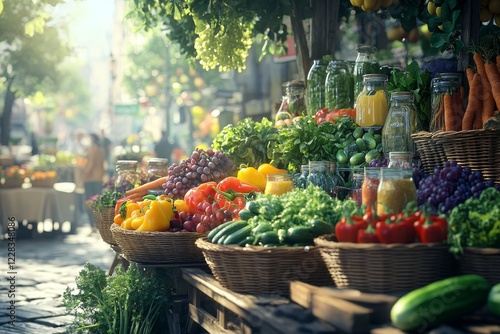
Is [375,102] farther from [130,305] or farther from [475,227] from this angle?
[130,305]

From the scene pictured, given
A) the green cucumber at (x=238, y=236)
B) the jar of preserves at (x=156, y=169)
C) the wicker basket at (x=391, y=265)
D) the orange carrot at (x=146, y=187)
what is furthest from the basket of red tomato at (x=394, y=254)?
the jar of preserves at (x=156, y=169)

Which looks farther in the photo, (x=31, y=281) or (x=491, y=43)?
(x=31, y=281)

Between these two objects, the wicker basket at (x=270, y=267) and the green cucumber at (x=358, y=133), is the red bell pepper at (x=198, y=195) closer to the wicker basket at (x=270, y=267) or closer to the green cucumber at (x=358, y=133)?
the green cucumber at (x=358, y=133)

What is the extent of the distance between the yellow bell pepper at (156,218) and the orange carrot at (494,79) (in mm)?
2305

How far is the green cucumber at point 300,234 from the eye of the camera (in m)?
3.75

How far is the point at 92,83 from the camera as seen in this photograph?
101m

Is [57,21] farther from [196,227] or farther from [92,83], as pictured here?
[92,83]

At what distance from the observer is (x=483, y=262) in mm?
3170

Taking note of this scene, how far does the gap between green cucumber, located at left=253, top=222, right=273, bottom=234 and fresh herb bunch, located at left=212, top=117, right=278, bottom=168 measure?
2.22 m

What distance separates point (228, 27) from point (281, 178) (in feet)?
8.70

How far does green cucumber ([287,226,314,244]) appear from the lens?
3754 mm

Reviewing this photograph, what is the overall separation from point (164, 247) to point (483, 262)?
2.44 metres

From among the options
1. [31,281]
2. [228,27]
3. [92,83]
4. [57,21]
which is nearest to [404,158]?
A: [228,27]

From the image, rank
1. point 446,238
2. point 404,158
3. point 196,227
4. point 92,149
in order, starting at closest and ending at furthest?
1. point 446,238
2. point 404,158
3. point 196,227
4. point 92,149
